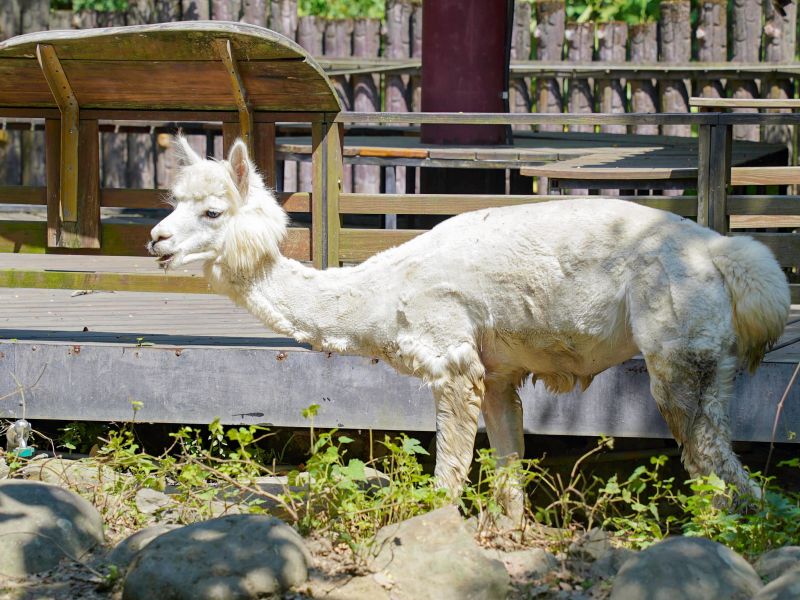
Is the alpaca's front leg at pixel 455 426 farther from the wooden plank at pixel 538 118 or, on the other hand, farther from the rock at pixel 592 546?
the wooden plank at pixel 538 118

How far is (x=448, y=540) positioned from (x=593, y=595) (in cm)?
67

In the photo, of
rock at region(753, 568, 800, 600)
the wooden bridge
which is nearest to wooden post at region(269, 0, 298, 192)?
the wooden bridge

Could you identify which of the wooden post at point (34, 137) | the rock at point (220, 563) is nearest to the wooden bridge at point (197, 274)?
the rock at point (220, 563)

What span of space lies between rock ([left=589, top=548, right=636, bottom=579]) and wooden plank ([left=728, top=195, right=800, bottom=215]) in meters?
2.74

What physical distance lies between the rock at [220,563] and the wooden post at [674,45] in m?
11.1

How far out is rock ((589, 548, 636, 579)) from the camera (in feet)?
16.4

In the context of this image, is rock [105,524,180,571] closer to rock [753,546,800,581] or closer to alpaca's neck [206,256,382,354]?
alpaca's neck [206,256,382,354]

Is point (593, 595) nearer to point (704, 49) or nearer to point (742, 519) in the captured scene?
point (742, 519)

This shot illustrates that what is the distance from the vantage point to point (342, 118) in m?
7.20

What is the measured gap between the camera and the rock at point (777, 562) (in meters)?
4.59

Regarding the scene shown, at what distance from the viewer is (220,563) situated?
4594 millimetres

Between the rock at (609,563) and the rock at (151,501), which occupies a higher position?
the rock at (609,563)

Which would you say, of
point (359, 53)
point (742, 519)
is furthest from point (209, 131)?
point (742, 519)

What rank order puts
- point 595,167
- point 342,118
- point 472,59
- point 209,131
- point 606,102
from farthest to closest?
point 606,102 < point 209,131 < point 472,59 < point 595,167 < point 342,118
